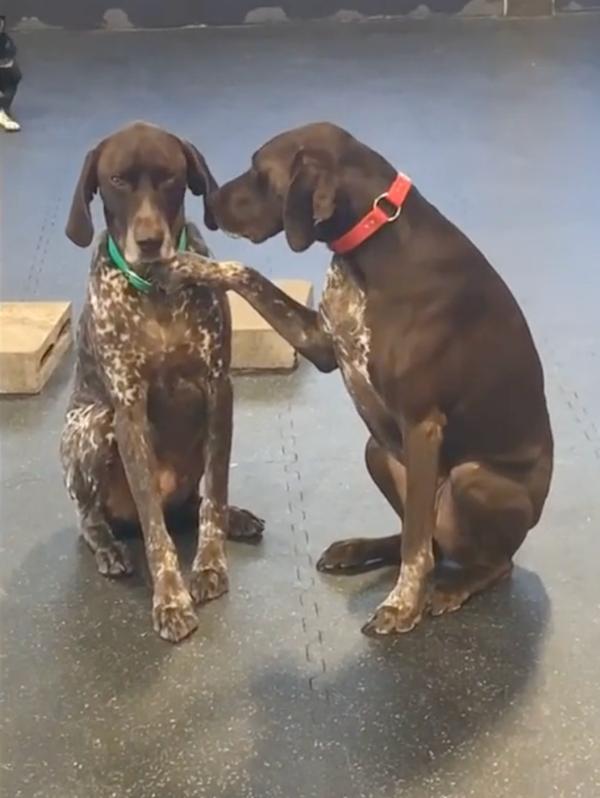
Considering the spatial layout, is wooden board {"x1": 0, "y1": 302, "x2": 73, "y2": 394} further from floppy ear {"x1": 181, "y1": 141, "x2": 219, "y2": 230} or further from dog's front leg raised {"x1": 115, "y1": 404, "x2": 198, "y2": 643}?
floppy ear {"x1": 181, "y1": 141, "x2": 219, "y2": 230}

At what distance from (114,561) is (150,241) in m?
0.75

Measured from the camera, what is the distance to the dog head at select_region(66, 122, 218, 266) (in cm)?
262

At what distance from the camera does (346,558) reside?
2953mm

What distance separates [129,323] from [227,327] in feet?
0.71

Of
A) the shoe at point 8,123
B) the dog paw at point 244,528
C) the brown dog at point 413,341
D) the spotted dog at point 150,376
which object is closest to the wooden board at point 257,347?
the dog paw at point 244,528

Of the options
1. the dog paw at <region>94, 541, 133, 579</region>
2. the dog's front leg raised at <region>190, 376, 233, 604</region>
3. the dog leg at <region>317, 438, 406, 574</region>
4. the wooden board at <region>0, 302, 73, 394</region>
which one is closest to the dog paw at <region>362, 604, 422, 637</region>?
the dog leg at <region>317, 438, 406, 574</region>

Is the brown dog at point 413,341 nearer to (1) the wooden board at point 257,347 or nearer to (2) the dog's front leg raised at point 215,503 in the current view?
(2) the dog's front leg raised at point 215,503

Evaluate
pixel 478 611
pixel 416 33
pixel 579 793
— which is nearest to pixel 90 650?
pixel 478 611

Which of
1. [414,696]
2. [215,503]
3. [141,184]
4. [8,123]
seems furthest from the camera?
[8,123]

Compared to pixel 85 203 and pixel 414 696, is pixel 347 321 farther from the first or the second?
pixel 414 696

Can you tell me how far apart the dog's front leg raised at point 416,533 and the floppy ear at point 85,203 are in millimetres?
780

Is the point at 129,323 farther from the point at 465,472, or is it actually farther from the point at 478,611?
the point at 478,611

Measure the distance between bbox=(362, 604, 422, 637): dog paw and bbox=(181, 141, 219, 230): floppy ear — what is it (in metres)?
0.86

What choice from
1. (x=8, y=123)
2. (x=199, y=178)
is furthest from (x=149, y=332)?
(x=8, y=123)
